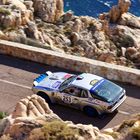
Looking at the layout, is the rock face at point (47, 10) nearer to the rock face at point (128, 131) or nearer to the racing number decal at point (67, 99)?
the racing number decal at point (67, 99)

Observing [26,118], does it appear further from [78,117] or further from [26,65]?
[26,65]

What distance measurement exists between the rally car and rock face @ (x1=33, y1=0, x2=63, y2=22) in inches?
1300

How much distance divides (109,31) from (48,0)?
7.76 metres

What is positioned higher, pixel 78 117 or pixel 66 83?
pixel 66 83

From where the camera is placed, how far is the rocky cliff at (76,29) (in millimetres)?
42125

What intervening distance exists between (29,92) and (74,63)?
280cm

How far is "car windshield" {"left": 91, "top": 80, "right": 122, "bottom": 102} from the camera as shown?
701 inches

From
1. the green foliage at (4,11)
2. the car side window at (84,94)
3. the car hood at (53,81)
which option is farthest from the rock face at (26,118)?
the green foliage at (4,11)

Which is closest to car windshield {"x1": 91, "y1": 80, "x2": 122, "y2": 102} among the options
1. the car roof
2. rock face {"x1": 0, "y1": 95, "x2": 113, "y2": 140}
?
the car roof

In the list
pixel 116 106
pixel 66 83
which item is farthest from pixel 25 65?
pixel 116 106

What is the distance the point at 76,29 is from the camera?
50250 mm

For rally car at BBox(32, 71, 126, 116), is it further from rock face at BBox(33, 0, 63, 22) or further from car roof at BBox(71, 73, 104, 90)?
rock face at BBox(33, 0, 63, 22)

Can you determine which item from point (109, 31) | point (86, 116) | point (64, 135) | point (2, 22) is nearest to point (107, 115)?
point (86, 116)

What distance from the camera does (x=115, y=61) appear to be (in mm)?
43688
